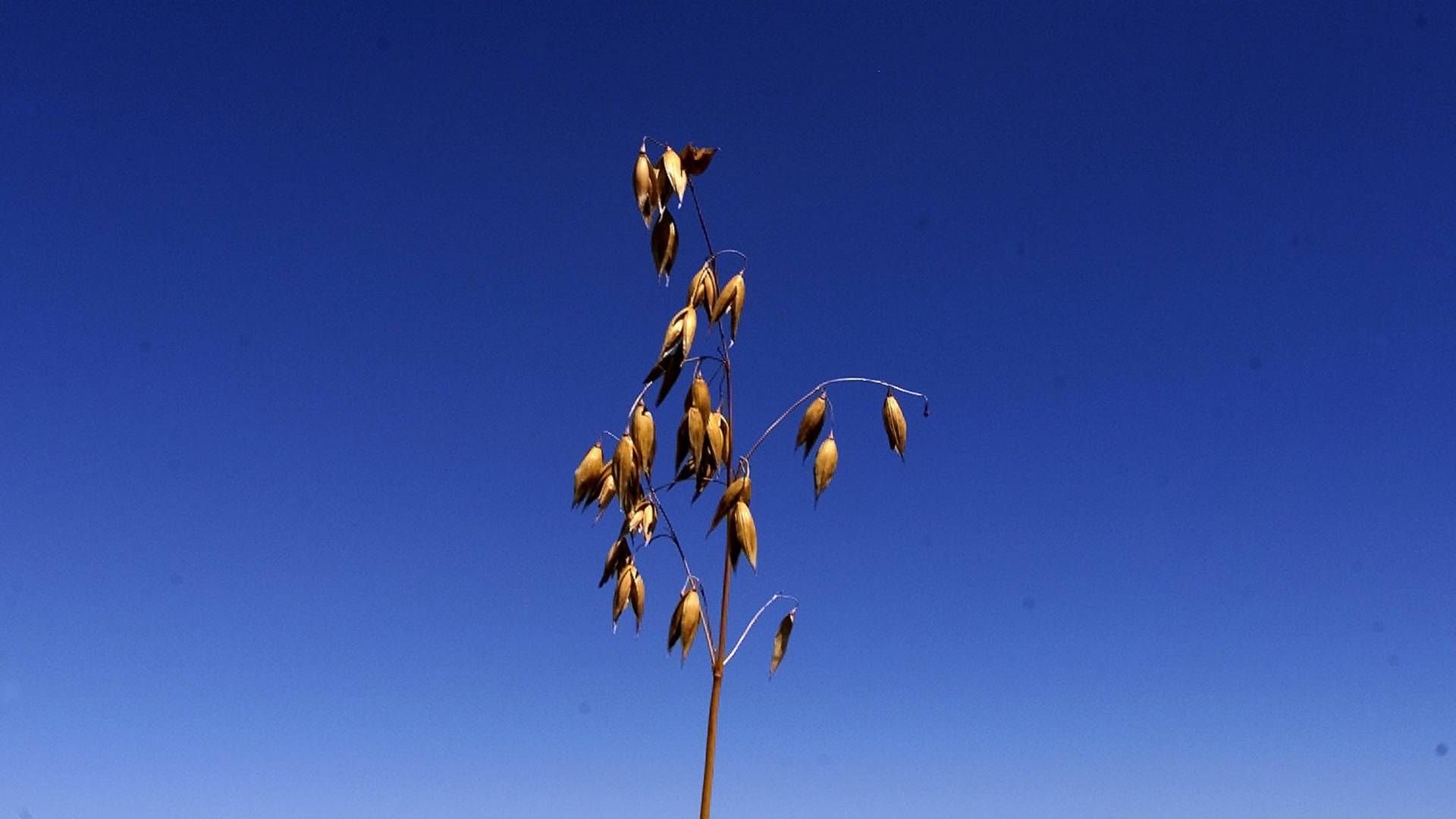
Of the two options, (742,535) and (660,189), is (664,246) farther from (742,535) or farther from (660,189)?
(742,535)

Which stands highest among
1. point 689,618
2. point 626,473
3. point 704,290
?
point 704,290

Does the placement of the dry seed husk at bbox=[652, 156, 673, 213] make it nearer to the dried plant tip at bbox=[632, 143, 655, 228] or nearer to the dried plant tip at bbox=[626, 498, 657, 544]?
the dried plant tip at bbox=[632, 143, 655, 228]

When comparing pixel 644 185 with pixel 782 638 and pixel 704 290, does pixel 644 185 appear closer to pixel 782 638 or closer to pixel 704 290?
pixel 704 290

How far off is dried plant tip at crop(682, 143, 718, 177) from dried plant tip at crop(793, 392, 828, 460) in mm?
794

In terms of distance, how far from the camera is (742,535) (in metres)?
3.35

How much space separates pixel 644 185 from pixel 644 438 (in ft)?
2.55

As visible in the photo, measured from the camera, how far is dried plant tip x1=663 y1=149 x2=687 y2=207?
356cm

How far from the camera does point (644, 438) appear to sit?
3.49 m

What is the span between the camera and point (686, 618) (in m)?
3.56

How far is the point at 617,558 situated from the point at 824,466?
699 millimetres

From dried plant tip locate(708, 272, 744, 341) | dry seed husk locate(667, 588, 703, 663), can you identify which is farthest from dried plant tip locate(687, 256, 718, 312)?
dry seed husk locate(667, 588, 703, 663)

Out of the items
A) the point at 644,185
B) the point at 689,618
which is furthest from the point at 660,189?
the point at 689,618

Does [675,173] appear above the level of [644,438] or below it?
above

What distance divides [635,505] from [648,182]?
0.98 meters
